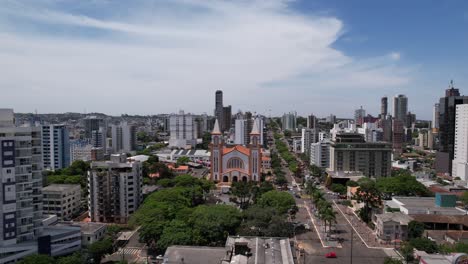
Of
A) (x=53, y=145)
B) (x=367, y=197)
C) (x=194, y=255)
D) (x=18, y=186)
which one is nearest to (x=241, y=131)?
(x=53, y=145)

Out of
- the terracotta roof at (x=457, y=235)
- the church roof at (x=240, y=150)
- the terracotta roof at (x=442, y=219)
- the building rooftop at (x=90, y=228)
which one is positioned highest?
the church roof at (x=240, y=150)

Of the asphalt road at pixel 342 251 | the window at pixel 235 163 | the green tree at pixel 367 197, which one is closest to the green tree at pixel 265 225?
the asphalt road at pixel 342 251

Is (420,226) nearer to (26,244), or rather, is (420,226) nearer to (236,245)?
(236,245)

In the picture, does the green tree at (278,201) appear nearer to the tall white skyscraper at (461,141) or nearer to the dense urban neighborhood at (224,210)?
the dense urban neighborhood at (224,210)

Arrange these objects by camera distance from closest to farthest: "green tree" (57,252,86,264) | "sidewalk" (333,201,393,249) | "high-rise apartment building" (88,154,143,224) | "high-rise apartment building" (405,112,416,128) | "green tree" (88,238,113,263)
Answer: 1. "green tree" (57,252,86,264)
2. "green tree" (88,238,113,263)
3. "sidewalk" (333,201,393,249)
4. "high-rise apartment building" (88,154,143,224)
5. "high-rise apartment building" (405,112,416,128)

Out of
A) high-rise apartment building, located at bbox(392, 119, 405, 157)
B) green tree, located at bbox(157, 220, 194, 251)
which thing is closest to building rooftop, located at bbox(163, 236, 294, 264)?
green tree, located at bbox(157, 220, 194, 251)

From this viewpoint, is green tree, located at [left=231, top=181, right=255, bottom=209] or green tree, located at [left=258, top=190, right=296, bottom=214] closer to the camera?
green tree, located at [left=258, top=190, right=296, bottom=214]

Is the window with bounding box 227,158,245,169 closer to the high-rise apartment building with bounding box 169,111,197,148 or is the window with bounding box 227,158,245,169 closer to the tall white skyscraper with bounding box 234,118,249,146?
the tall white skyscraper with bounding box 234,118,249,146
